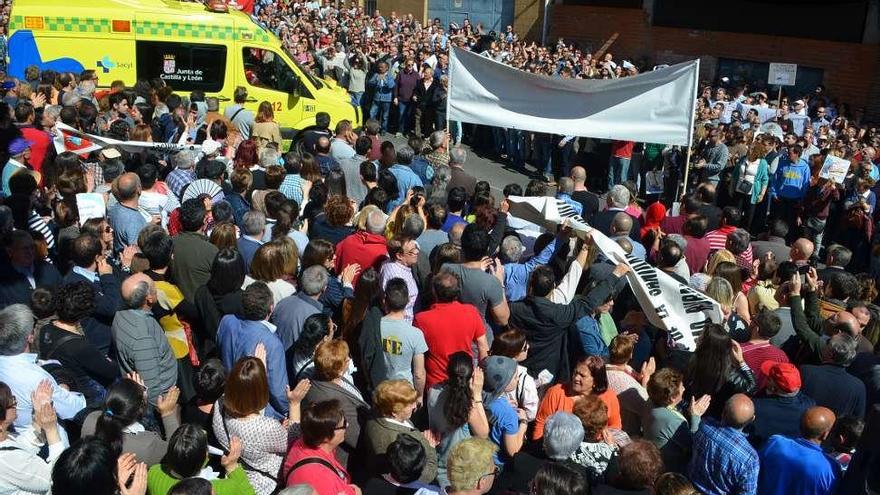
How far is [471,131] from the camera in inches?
683

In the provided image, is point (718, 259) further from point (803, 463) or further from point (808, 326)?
point (803, 463)

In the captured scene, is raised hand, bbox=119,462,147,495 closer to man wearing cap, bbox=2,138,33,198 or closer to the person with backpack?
the person with backpack

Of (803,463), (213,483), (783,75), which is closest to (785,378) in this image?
(803,463)

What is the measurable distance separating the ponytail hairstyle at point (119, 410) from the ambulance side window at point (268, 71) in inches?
396

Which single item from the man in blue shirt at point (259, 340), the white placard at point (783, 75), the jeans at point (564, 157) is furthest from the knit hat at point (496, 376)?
the white placard at point (783, 75)

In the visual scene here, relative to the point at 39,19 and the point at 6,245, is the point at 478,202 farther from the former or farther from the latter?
the point at 39,19

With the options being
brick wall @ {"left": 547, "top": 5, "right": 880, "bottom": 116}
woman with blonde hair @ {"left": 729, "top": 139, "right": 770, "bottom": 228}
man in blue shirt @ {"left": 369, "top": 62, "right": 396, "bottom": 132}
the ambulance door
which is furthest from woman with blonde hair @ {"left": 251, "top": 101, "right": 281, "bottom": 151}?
brick wall @ {"left": 547, "top": 5, "right": 880, "bottom": 116}

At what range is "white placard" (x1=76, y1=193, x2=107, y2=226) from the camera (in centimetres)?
742

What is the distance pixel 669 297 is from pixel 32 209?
5.34 meters

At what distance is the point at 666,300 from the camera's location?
6.57m

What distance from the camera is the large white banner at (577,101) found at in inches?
420

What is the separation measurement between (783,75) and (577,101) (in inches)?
256

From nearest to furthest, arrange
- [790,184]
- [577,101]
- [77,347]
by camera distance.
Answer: [77,347], [577,101], [790,184]

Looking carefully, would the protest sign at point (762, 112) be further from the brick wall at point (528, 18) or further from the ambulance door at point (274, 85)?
the brick wall at point (528, 18)
